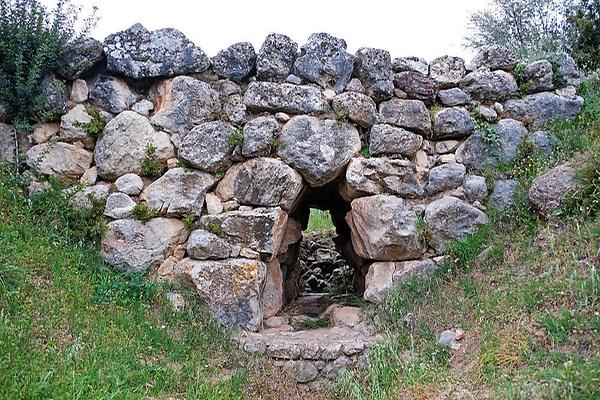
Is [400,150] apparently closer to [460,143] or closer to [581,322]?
[460,143]

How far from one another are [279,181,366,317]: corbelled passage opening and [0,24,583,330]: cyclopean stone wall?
0.67 m

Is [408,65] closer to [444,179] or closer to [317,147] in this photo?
[444,179]

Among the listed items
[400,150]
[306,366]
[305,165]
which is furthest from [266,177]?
[306,366]

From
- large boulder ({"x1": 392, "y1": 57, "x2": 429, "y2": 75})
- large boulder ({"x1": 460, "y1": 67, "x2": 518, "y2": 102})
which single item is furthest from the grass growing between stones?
large boulder ({"x1": 460, "y1": 67, "x2": 518, "y2": 102})

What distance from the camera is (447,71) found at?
5.43 m

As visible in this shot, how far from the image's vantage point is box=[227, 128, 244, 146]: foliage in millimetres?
4973

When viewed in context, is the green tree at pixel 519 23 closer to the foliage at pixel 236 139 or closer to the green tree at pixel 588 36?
the green tree at pixel 588 36

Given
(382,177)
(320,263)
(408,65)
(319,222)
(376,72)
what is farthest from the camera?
(319,222)

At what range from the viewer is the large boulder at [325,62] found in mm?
5160

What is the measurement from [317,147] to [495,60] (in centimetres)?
225

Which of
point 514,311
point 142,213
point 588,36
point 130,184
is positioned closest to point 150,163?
point 130,184

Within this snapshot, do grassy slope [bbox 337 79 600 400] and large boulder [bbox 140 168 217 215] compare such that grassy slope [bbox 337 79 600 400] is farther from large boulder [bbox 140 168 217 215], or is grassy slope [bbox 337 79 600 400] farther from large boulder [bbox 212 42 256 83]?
large boulder [bbox 212 42 256 83]

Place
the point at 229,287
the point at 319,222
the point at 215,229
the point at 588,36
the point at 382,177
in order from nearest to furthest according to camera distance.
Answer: the point at 229,287 < the point at 215,229 < the point at 382,177 < the point at 588,36 < the point at 319,222

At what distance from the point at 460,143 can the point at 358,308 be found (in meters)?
2.03
